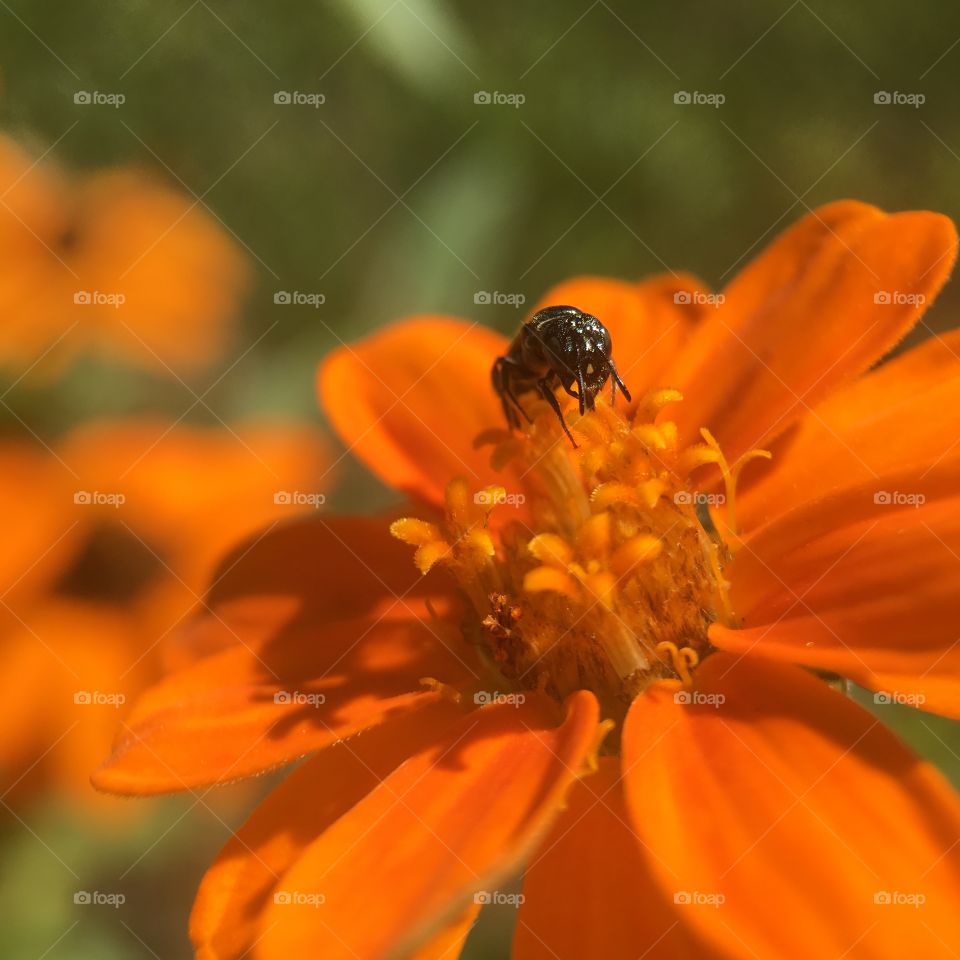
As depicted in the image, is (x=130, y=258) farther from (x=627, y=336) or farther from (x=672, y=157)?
(x=627, y=336)

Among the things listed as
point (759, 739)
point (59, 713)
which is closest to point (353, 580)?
point (759, 739)

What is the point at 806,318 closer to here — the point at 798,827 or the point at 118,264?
the point at 798,827

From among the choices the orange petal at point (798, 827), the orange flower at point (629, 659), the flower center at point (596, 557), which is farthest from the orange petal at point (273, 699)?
the orange petal at point (798, 827)

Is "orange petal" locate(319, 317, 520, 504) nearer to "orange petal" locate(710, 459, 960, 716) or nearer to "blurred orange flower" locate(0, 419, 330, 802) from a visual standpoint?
"orange petal" locate(710, 459, 960, 716)

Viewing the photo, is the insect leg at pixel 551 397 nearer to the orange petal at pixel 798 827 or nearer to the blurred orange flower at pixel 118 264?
the orange petal at pixel 798 827

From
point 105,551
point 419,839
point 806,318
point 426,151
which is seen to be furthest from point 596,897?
point 426,151

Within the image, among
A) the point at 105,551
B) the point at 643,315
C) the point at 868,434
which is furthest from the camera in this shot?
the point at 105,551

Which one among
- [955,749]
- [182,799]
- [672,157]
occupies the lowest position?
[182,799]

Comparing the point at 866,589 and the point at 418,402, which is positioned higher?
the point at 418,402
